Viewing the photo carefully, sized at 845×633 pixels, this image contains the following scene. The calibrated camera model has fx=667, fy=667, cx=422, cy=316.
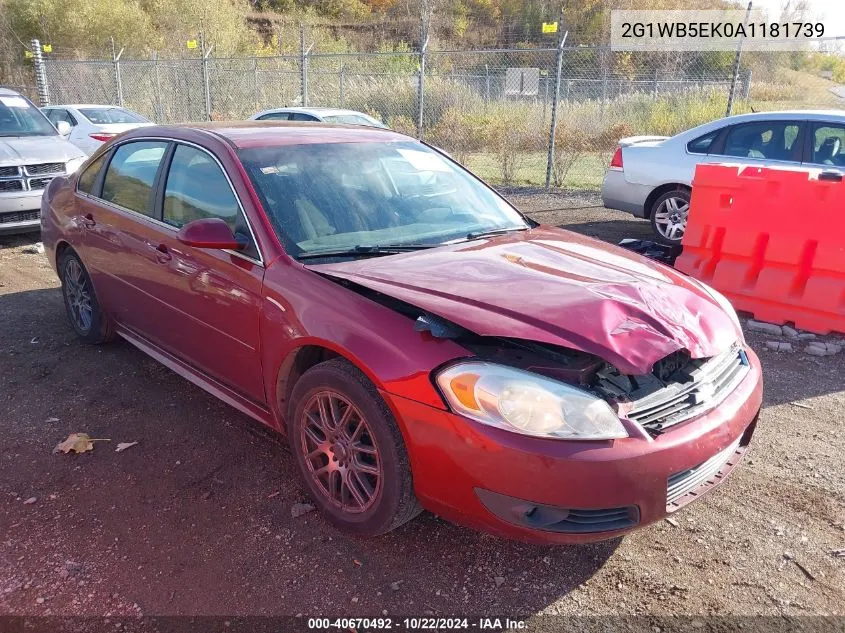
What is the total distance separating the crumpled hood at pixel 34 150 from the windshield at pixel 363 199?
610 centimetres

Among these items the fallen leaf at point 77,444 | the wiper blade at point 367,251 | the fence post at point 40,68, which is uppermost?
the fence post at point 40,68

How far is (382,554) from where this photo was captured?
2775 millimetres

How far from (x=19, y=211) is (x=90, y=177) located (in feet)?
13.4

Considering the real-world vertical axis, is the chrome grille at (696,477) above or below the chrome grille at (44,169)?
below

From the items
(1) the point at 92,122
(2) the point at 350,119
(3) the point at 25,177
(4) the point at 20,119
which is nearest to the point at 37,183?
(3) the point at 25,177

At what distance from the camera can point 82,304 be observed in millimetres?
4953

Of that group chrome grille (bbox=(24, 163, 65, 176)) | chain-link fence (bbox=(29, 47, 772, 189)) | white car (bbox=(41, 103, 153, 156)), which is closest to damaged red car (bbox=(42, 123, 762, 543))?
chrome grille (bbox=(24, 163, 65, 176))

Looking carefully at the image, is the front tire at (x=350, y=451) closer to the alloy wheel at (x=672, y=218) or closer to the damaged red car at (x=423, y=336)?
the damaged red car at (x=423, y=336)

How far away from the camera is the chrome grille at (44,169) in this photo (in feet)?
26.5

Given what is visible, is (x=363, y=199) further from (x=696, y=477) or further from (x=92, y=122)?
(x=92, y=122)

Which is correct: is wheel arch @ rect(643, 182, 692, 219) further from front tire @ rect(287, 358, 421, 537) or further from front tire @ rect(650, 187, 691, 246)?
front tire @ rect(287, 358, 421, 537)

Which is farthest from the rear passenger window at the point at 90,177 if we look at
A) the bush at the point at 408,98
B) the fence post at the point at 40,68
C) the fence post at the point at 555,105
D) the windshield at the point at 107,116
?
the fence post at the point at 40,68

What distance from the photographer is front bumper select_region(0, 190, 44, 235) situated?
25.7 ft

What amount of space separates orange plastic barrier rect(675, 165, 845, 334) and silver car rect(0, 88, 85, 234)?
6709mm
